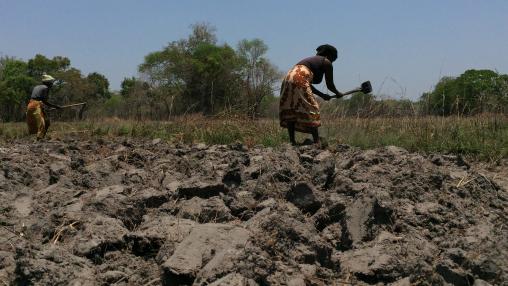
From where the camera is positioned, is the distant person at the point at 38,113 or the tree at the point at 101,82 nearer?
the distant person at the point at 38,113

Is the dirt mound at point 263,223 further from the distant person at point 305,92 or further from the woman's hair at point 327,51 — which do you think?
the woman's hair at point 327,51

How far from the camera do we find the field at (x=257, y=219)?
2.93m

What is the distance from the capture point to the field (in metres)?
2.93

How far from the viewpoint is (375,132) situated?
7.98 m

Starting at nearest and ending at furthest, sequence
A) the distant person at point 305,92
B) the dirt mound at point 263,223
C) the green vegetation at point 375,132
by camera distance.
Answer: the dirt mound at point 263,223 < the green vegetation at point 375,132 < the distant person at point 305,92

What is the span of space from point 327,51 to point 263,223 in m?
4.11

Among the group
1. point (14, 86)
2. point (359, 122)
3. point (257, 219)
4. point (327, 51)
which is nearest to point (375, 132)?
point (359, 122)

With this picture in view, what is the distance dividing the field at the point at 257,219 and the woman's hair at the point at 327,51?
58.6 inches

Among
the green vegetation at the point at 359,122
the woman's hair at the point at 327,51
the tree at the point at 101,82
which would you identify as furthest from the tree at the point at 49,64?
the woman's hair at the point at 327,51

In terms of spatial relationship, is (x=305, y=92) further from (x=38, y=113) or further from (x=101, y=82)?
(x=101, y=82)

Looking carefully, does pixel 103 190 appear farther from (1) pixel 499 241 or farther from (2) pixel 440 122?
(2) pixel 440 122

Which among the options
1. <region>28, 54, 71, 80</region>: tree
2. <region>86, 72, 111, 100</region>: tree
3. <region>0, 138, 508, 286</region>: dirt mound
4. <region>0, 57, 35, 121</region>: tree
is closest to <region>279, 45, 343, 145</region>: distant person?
<region>0, 138, 508, 286</region>: dirt mound

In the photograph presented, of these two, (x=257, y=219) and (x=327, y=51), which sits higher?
(x=327, y=51)

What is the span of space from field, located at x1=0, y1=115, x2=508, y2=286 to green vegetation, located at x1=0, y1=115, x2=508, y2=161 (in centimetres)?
37
